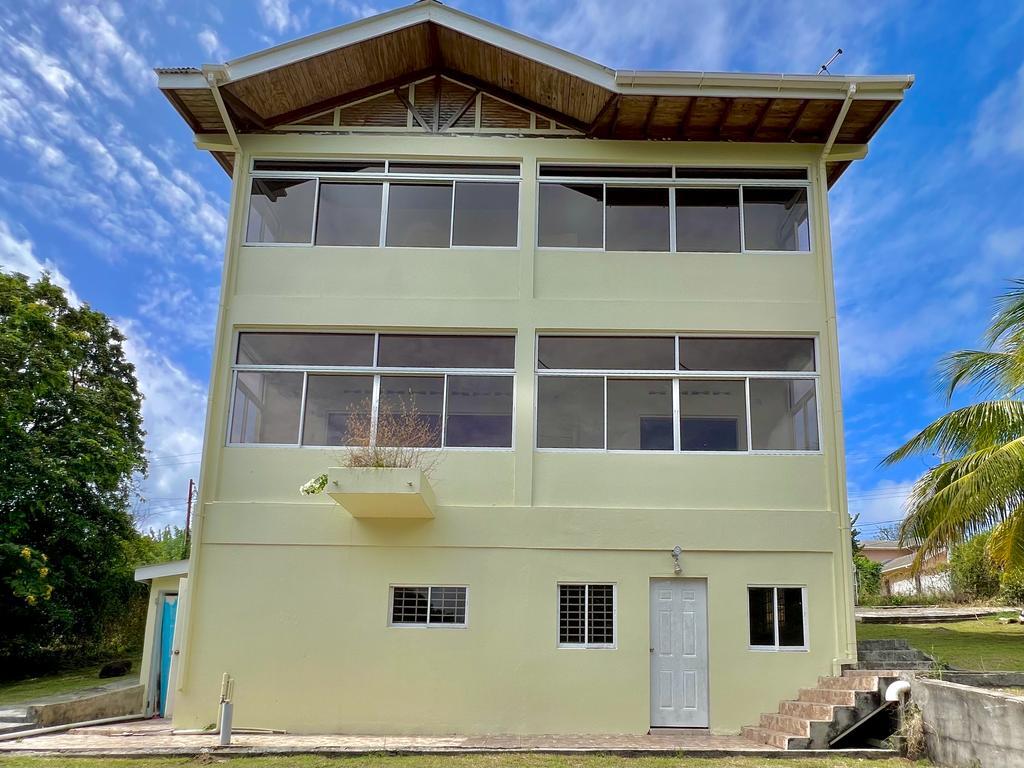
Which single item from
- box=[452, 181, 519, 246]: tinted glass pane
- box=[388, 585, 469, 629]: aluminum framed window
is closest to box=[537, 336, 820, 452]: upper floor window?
box=[452, 181, 519, 246]: tinted glass pane

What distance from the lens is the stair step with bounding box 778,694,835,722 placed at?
31.1ft

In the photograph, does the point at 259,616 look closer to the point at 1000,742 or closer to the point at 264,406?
the point at 264,406

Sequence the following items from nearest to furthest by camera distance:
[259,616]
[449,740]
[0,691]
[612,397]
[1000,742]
Result: [1000,742] → [449,740] → [259,616] → [612,397] → [0,691]

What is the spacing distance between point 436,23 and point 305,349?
497 cm

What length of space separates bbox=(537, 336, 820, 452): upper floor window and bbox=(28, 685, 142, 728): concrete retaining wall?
7.54m

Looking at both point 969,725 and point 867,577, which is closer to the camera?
point 969,725

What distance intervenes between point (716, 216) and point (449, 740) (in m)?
8.18

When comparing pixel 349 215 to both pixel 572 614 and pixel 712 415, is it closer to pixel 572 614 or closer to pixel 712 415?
pixel 712 415

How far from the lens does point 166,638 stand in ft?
44.3

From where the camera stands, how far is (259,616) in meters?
11.2

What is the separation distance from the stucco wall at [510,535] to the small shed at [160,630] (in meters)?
2.45

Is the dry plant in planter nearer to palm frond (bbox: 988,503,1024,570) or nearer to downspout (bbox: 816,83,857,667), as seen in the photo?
downspout (bbox: 816,83,857,667)

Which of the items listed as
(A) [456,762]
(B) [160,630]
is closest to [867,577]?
(A) [456,762]

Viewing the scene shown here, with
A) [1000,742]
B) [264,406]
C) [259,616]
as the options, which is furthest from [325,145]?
[1000,742]
